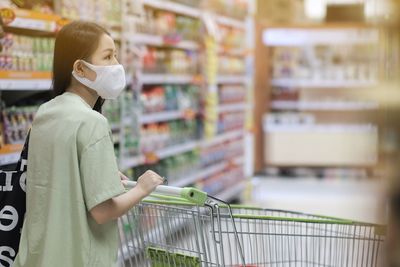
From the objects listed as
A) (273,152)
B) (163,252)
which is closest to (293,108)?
(273,152)

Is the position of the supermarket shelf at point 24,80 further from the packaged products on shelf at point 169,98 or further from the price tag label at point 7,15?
the packaged products on shelf at point 169,98

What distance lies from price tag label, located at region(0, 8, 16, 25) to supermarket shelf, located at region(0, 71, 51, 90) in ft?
0.81

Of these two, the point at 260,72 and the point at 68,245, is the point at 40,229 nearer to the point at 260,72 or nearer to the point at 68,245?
the point at 68,245

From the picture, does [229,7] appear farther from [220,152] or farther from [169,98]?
[169,98]

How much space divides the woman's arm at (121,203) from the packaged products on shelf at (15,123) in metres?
1.56

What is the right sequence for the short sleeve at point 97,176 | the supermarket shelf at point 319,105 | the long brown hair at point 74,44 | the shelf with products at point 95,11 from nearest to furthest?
the short sleeve at point 97,176 → the long brown hair at point 74,44 → the shelf with products at point 95,11 → the supermarket shelf at point 319,105

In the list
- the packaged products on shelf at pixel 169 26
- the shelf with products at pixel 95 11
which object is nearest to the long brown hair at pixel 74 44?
the shelf with products at pixel 95 11

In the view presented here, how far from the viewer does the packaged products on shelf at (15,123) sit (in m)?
3.44

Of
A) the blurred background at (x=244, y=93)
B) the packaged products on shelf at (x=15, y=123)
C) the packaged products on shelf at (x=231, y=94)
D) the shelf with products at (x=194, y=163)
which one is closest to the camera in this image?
the blurred background at (x=244, y=93)

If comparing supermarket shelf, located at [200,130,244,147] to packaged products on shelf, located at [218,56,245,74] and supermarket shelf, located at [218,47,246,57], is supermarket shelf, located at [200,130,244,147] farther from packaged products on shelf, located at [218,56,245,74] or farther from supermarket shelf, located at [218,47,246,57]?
supermarket shelf, located at [218,47,246,57]

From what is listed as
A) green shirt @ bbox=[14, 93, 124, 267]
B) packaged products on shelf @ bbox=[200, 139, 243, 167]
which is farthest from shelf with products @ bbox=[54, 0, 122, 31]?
packaged products on shelf @ bbox=[200, 139, 243, 167]

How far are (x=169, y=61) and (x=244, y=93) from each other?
2799 mm

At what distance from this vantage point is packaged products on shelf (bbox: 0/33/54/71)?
3.38 metres

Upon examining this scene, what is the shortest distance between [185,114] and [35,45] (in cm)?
260
